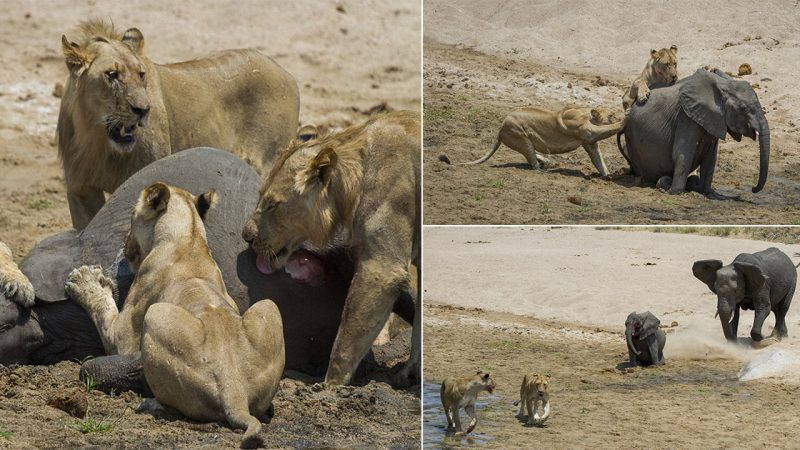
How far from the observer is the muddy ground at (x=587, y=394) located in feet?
33.2

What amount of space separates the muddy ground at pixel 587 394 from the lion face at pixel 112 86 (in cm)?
351

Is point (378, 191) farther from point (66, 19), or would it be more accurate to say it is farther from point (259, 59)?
point (66, 19)

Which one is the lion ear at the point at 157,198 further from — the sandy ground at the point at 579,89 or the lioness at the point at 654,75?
the lioness at the point at 654,75

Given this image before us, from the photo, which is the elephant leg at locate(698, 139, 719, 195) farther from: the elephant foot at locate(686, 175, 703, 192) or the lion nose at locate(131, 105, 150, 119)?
the lion nose at locate(131, 105, 150, 119)

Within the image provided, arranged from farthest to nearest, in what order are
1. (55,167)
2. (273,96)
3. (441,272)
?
(55,167), (273,96), (441,272)

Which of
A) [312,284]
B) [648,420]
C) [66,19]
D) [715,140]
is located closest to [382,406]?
[312,284]

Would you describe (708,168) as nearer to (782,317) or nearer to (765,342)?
(765,342)

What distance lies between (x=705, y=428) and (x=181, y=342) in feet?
13.0

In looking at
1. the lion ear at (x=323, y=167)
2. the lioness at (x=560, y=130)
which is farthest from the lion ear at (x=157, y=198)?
the lioness at (x=560, y=130)

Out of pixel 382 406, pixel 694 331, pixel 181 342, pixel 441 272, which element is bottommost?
pixel 694 331

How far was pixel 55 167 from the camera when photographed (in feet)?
59.9

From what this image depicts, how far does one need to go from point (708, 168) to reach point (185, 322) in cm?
551

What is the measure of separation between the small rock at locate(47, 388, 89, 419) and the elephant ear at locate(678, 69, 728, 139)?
20.8ft

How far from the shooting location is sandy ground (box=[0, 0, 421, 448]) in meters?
17.7
